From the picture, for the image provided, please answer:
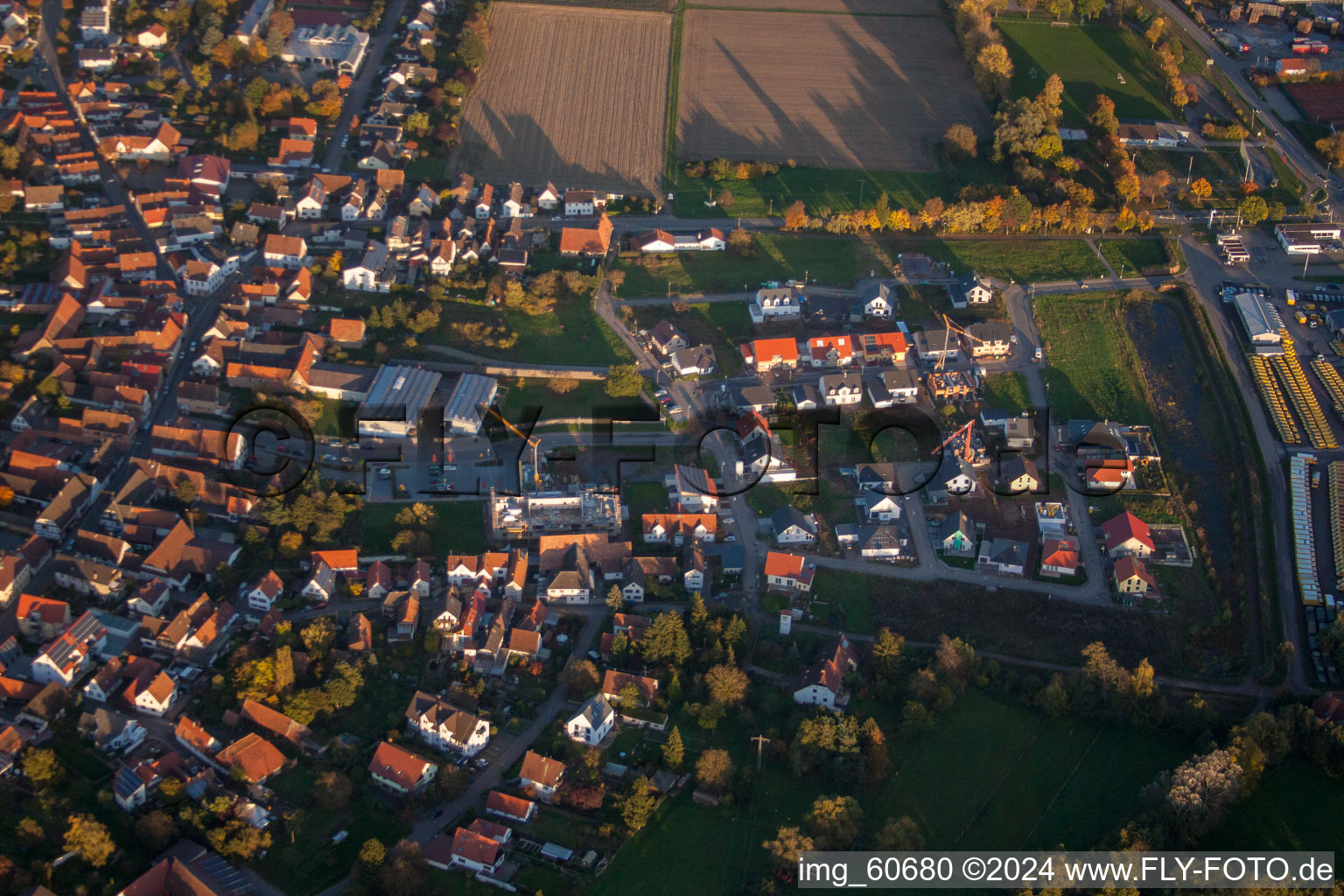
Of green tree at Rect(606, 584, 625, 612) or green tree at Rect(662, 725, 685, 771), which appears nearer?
green tree at Rect(662, 725, 685, 771)

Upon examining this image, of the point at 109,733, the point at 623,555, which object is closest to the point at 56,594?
the point at 109,733

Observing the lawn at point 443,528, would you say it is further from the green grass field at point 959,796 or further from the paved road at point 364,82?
the paved road at point 364,82

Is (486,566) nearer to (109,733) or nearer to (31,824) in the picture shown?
(109,733)

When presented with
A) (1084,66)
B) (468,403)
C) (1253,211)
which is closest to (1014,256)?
(1253,211)

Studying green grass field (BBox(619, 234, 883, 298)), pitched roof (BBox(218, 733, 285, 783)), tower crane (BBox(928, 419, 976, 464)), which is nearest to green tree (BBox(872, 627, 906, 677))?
tower crane (BBox(928, 419, 976, 464))

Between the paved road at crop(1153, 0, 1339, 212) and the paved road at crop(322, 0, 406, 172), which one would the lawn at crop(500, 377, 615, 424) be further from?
the paved road at crop(1153, 0, 1339, 212)

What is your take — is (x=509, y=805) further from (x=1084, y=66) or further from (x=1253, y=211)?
(x=1084, y=66)
